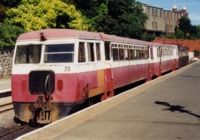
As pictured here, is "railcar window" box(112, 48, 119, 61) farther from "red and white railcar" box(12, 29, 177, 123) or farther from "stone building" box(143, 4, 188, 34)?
"stone building" box(143, 4, 188, 34)

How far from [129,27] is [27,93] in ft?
136

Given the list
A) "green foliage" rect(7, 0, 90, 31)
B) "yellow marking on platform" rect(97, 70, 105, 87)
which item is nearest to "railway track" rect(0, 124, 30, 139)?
"yellow marking on platform" rect(97, 70, 105, 87)

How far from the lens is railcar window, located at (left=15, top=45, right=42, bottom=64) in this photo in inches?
606

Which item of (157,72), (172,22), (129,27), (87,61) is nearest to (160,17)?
(172,22)

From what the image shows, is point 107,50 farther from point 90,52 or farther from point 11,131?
point 11,131

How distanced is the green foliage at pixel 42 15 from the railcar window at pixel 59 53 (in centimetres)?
2297

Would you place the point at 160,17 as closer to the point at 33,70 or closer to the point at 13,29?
the point at 13,29

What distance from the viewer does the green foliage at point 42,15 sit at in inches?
1523

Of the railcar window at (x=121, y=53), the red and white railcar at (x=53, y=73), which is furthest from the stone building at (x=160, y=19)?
the red and white railcar at (x=53, y=73)

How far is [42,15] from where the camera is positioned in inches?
1570

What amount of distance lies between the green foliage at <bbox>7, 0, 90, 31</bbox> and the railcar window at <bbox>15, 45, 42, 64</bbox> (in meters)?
22.4

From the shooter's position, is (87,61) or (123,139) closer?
(123,139)

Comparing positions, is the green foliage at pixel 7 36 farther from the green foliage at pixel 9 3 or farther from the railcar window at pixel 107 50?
the railcar window at pixel 107 50

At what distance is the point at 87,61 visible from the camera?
16.1 m
